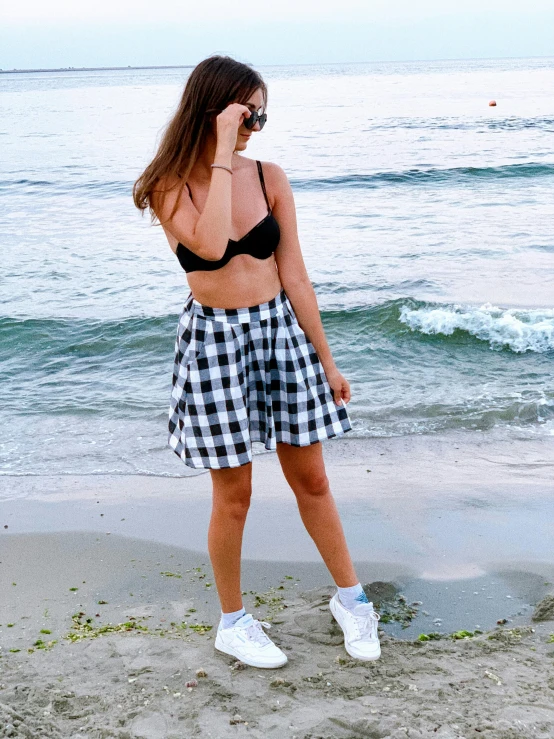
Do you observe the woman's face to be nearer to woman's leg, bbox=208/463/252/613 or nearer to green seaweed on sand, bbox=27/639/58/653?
woman's leg, bbox=208/463/252/613

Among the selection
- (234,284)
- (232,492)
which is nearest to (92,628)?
(232,492)

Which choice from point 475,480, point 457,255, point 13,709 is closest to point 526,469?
point 475,480

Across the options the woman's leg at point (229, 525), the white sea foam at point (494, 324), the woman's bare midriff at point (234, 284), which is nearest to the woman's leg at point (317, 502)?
the woman's leg at point (229, 525)

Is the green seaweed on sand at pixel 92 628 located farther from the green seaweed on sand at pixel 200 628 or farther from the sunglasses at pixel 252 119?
the sunglasses at pixel 252 119

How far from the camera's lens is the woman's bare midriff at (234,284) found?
8.63ft

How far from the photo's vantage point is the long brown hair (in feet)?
8.30

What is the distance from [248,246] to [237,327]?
0.27 meters

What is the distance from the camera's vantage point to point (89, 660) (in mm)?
2850

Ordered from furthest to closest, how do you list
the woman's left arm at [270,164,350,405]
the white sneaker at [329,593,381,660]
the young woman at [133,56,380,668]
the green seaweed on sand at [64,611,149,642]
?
the green seaweed on sand at [64,611,149,642], the white sneaker at [329,593,381,660], the woman's left arm at [270,164,350,405], the young woman at [133,56,380,668]

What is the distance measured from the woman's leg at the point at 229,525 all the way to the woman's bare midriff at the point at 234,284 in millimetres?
568

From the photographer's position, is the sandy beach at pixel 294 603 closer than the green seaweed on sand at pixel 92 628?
Yes

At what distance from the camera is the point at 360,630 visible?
2.87m

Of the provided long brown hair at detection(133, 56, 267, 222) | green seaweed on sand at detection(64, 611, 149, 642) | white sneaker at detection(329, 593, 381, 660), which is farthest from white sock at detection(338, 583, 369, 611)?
long brown hair at detection(133, 56, 267, 222)

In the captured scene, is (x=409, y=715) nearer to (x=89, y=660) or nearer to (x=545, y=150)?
(x=89, y=660)
